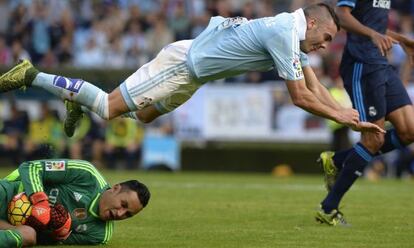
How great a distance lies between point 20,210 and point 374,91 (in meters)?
4.22

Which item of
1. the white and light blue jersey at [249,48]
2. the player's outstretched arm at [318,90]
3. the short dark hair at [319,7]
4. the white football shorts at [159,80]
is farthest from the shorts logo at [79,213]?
the short dark hair at [319,7]

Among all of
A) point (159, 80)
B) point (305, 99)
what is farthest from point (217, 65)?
point (305, 99)

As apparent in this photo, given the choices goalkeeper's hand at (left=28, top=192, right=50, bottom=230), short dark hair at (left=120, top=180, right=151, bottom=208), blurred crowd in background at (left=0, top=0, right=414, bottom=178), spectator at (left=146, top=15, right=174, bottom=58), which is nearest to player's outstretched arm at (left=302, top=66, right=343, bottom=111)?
short dark hair at (left=120, top=180, right=151, bottom=208)

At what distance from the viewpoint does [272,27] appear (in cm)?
945

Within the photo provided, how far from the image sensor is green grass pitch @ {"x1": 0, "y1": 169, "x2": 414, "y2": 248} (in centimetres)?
916

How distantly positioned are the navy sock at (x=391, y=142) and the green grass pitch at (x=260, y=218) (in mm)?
770

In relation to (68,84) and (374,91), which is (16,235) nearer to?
(68,84)

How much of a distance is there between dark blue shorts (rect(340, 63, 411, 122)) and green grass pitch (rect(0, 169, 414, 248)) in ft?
3.83

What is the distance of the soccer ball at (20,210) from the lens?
8172 mm

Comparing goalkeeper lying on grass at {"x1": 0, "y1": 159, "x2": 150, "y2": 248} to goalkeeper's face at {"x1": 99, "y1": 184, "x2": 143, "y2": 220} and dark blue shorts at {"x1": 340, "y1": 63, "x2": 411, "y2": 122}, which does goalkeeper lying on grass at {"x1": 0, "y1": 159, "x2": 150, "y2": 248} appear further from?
dark blue shorts at {"x1": 340, "y1": 63, "x2": 411, "y2": 122}

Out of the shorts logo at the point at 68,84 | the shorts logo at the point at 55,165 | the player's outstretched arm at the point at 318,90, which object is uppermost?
the shorts logo at the point at 68,84

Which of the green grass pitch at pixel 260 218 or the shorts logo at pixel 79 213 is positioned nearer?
the shorts logo at pixel 79 213

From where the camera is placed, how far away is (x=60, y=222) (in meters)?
8.35

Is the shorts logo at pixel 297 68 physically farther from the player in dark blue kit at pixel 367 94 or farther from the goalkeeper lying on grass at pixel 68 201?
the goalkeeper lying on grass at pixel 68 201
